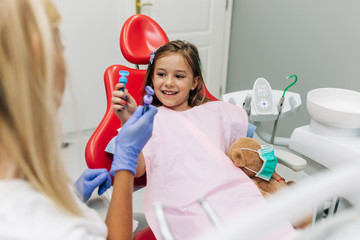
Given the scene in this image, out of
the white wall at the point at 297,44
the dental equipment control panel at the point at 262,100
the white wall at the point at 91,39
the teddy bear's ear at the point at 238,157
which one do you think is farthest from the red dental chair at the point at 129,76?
the white wall at the point at 297,44

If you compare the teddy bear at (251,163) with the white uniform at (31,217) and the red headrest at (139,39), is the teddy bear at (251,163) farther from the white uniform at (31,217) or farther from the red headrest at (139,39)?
the white uniform at (31,217)

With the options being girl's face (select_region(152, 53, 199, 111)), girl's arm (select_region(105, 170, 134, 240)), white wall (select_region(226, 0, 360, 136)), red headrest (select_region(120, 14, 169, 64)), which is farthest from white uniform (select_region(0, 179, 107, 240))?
white wall (select_region(226, 0, 360, 136))

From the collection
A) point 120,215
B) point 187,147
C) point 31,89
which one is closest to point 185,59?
point 187,147

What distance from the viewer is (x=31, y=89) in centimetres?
48

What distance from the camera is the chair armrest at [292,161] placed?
45.1 inches

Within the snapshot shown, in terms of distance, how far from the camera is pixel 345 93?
121cm

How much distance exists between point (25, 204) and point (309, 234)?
0.47 m

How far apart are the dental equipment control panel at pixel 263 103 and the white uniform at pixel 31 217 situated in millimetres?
1036

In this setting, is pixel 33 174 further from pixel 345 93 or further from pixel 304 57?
pixel 304 57

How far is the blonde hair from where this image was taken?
0.45 m

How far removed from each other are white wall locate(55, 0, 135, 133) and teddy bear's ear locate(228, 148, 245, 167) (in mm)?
1294

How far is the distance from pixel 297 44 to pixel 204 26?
0.81m

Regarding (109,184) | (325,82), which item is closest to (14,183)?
(109,184)

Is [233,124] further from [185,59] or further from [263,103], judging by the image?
[185,59]
